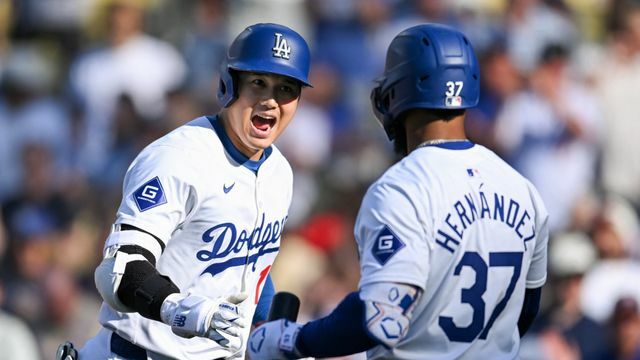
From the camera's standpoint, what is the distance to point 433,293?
4.34 meters

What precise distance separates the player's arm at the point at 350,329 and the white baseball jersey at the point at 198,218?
25.3 inches

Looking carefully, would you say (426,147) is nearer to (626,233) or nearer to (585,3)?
(626,233)

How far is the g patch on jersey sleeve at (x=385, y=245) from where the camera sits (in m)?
4.22

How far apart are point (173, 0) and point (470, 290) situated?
8946 millimetres

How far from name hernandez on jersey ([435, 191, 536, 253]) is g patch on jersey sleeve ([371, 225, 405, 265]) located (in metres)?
0.17

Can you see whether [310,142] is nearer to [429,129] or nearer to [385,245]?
[429,129]

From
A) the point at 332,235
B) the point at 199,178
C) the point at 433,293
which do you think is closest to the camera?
the point at 433,293

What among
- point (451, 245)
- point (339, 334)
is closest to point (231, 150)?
point (339, 334)

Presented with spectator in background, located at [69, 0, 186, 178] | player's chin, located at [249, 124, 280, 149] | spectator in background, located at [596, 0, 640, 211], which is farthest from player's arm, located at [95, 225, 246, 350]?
spectator in background, located at [596, 0, 640, 211]

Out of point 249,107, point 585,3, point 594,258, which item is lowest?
point 594,258

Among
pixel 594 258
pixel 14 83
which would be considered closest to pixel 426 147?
pixel 594 258

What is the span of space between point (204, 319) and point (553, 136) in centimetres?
695

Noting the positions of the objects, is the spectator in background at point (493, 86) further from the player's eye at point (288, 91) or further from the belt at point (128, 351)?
the belt at point (128, 351)

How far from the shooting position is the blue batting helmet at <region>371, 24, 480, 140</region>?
4508 millimetres
